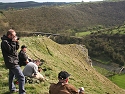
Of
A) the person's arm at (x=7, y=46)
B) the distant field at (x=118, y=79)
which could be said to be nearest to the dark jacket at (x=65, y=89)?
the person's arm at (x=7, y=46)

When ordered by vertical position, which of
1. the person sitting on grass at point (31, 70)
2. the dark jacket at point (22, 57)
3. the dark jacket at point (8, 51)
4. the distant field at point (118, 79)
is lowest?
the distant field at point (118, 79)

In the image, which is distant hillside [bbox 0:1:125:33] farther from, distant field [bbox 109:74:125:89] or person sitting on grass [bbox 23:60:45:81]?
person sitting on grass [bbox 23:60:45:81]

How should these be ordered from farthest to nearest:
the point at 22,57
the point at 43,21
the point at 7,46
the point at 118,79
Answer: the point at 43,21, the point at 118,79, the point at 22,57, the point at 7,46

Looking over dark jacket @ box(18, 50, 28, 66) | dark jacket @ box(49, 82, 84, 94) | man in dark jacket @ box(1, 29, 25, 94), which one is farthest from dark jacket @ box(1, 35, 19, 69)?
dark jacket @ box(18, 50, 28, 66)

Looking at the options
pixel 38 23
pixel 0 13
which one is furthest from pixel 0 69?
pixel 38 23

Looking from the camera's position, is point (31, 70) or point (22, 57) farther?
point (22, 57)

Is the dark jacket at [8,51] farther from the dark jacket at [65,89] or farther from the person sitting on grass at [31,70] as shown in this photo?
the person sitting on grass at [31,70]

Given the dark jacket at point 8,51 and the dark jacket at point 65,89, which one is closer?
the dark jacket at point 65,89

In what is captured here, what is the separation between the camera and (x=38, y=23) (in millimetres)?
159500

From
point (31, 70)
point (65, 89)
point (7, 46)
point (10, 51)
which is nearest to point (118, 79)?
point (31, 70)

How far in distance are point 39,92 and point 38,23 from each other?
494 ft

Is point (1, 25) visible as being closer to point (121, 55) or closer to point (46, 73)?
point (121, 55)

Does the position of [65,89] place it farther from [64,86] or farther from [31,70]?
[31,70]

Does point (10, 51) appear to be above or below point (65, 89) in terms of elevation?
above
